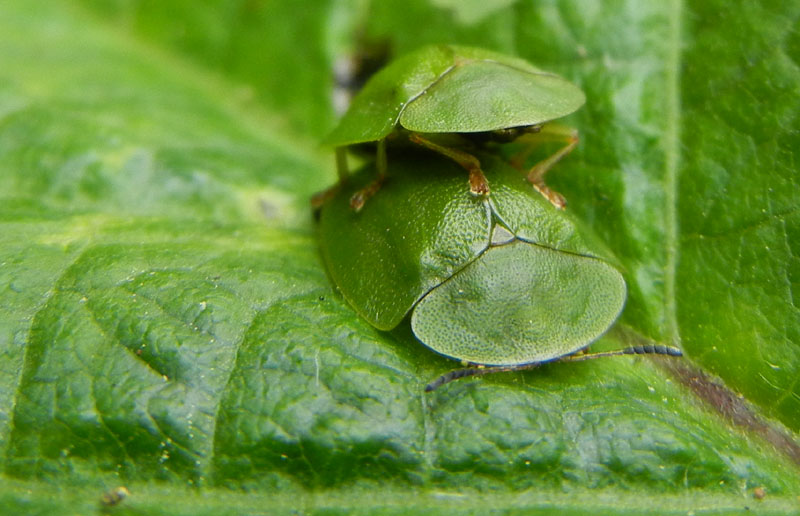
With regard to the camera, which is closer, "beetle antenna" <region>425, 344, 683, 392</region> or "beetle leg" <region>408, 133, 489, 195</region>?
"beetle antenna" <region>425, 344, 683, 392</region>

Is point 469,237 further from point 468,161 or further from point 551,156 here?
point 551,156

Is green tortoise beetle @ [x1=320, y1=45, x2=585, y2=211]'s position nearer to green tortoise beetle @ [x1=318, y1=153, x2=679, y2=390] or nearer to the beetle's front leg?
the beetle's front leg

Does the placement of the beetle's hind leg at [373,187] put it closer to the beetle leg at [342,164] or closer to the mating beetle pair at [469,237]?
the mating beetle pair at [469,237]

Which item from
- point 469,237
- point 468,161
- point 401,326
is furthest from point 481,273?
point 468,161

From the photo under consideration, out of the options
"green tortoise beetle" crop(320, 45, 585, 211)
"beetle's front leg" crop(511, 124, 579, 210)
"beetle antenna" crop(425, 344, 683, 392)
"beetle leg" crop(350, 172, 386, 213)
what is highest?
"green tortoise beetle" crop(320, 45, 585, 211)

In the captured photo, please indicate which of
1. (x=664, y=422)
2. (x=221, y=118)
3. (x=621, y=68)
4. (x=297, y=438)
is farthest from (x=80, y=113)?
(x=664, y=422)

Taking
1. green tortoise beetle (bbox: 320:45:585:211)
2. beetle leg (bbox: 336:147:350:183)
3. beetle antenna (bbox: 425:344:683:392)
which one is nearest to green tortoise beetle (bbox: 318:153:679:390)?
beetle antenna (bbox: 425:344:683:392)

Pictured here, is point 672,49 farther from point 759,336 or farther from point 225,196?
point 225,196

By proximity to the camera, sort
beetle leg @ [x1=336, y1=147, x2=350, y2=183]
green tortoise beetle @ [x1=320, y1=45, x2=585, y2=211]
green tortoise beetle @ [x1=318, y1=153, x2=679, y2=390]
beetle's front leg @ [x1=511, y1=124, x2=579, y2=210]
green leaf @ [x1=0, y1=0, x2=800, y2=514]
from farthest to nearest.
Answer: beetle leg @ [x1=336, y1=147, x2=350, y2=183] → beetle's front leg @ [x1=511, y1=124, x2=579, y2=210] → green tortoise beetle @ [x1=320, y1=45, x2=585, y2=211] → green tortoise beetle @ [x1=318, y1=153, x2=679, y2=390] → green leaf @ [x1=0, y1=0, x2=800, y2=514]

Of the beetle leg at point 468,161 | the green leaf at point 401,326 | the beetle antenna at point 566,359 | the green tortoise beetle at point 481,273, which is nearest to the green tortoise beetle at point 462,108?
the beetle leg at point 468,161
